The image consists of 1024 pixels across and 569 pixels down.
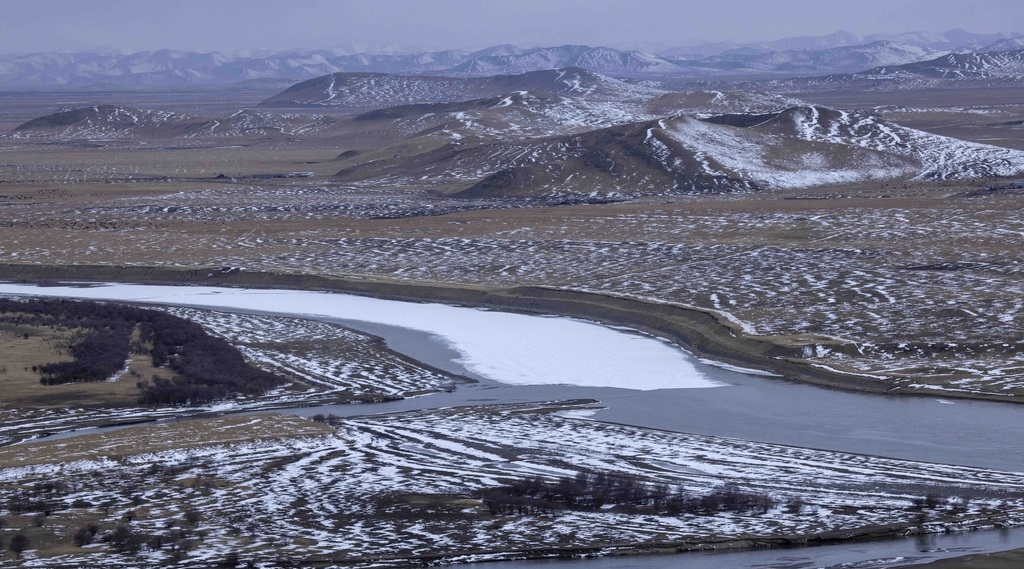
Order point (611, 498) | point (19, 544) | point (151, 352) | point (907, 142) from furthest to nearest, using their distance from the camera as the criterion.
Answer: point (907, 142) → point (151, 352) → point (611, 498) → point (19, 544)

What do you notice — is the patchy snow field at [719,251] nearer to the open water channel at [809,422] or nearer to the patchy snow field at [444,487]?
the open water channel at [809,422]

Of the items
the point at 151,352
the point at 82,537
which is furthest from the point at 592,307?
the point at 82,537

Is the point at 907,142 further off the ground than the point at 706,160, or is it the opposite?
the point at 907,142

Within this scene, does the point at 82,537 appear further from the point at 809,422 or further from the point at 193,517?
the point at 809,422

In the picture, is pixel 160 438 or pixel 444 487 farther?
pixel 160 438

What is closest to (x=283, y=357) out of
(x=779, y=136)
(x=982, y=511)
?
(x=982, y=511)

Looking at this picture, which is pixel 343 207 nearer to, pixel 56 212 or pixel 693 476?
pixel 56 212

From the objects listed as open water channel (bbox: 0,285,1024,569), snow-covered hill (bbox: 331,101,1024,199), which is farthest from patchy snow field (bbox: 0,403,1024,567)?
snow-covered hill (bbox: 331,101,1024,199)
